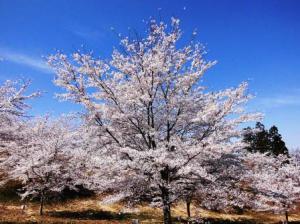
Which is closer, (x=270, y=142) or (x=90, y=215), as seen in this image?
(x=90, y=215)

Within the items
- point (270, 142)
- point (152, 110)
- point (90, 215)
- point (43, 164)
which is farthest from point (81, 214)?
point (270, 142)

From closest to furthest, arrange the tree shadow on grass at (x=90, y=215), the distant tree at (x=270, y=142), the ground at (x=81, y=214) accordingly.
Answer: the ground at (x=81, y=214)
the tree shadow on grass at (x=90, y=215)
the distant tree at (x=270, y=142)

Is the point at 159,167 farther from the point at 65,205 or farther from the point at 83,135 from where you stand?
the point at 65,205

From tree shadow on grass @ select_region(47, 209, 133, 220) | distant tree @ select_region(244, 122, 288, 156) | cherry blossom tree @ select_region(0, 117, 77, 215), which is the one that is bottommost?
tree shadow on grass @ select_region(47, 209, 133, 220)

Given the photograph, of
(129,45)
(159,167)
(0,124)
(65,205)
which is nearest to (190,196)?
(159,167)

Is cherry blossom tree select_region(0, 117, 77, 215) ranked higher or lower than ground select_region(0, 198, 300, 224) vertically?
higher

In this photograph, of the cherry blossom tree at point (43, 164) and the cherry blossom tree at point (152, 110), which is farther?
the cherry blossom tree at point (43, 164)

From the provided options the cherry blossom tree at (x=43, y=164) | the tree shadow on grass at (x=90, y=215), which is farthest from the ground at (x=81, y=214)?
the cherry blossom tree at (x=43, y=164)

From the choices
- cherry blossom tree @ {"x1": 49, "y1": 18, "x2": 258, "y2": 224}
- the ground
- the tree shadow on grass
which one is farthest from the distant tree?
cherry blossom tree @ {"x1": 49, "y1": 18, "x2": 258, "y2": 224}

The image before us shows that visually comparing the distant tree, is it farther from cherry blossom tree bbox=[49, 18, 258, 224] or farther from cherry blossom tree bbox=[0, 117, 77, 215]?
cherry blossom tree bbox=[49, 18, 258, 224]

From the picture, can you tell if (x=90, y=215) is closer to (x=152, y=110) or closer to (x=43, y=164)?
(x=43, y=164)

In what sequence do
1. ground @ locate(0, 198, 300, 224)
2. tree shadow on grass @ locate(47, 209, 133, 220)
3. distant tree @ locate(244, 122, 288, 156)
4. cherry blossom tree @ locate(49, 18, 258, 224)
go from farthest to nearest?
distant tree @ locate(244, 122, 288, 156)
tree shadow on grass @ locate(47, 209, 133, 220)
ground @ locate(0, 198, 300, 224)
cherry blossom tree @ locate(49, 18, 258, 224)

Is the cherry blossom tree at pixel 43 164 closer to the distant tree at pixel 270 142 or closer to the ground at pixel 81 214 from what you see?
the ground at pixel 81 214

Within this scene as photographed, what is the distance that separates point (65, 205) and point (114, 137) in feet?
79.3
